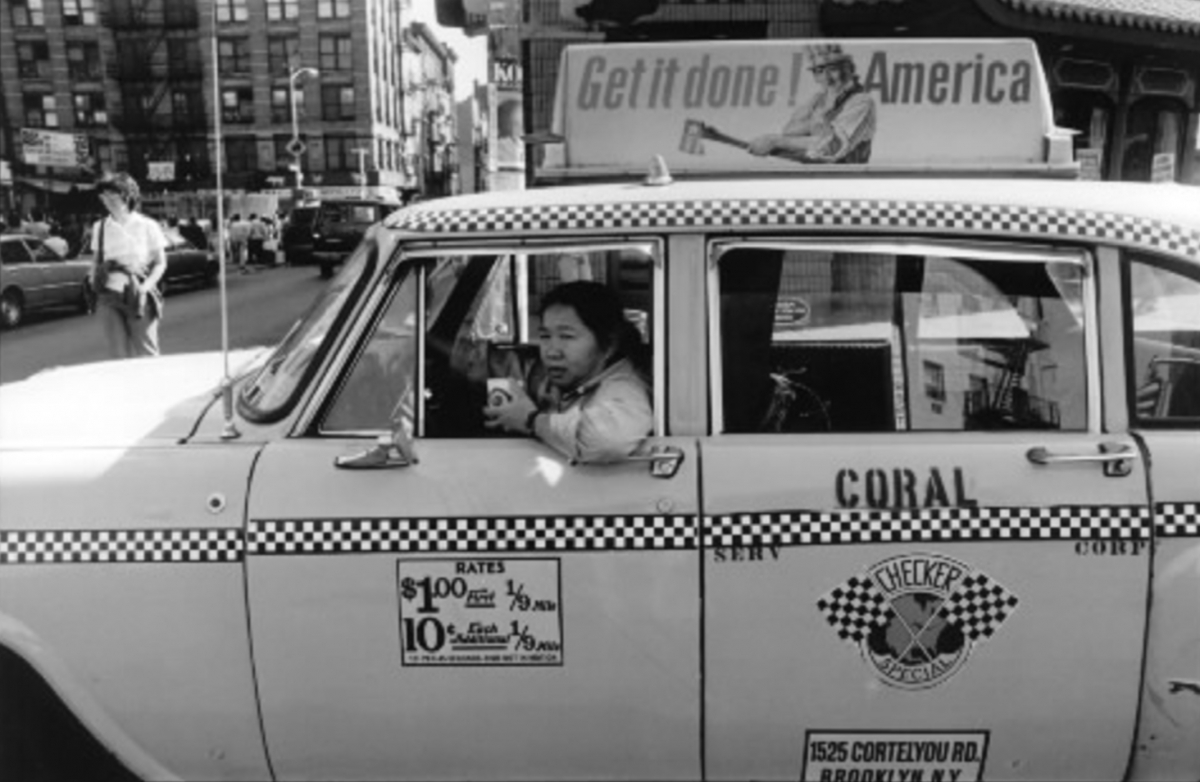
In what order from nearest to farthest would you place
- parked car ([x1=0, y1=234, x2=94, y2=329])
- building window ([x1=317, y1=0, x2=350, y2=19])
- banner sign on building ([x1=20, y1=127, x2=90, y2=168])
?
parked car ([x1=0, y1=234, x2=94, y2=329])
banner sign on building ([x1=20, y1=127, x2=90, y2=168])
building window ([x1=317, y1=0, x2=350, y2=19])

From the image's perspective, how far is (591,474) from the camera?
258 centimetres

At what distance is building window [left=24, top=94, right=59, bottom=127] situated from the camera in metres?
65.6

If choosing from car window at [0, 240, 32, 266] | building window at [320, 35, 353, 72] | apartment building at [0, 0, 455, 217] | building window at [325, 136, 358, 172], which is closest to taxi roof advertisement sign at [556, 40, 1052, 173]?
car window at [0, 240, 32, 266]

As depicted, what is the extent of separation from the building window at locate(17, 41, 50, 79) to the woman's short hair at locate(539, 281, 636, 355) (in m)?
73.0

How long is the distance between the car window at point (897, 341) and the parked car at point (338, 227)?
75.4 feet

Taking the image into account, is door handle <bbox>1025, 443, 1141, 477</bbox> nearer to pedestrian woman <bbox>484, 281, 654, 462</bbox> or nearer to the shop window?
pedestrian woman <bbox>484, 281, 654, 462</bbox>

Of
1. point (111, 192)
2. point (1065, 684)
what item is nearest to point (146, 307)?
point (111, 192)

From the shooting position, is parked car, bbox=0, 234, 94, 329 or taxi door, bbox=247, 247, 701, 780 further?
parked car, bbox=0, 234, 94, 329

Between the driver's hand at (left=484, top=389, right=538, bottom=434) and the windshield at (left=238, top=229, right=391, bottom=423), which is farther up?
the windshield at (left=238, top=229, right=391, bottom=423)

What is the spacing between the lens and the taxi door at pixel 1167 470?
2.49 m

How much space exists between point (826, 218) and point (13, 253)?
18.7 meters

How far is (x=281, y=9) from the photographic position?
63.7 meters

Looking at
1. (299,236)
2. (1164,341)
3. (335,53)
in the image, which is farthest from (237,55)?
(1164,341)

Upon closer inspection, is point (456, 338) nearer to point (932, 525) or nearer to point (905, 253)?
point (905, 253)
